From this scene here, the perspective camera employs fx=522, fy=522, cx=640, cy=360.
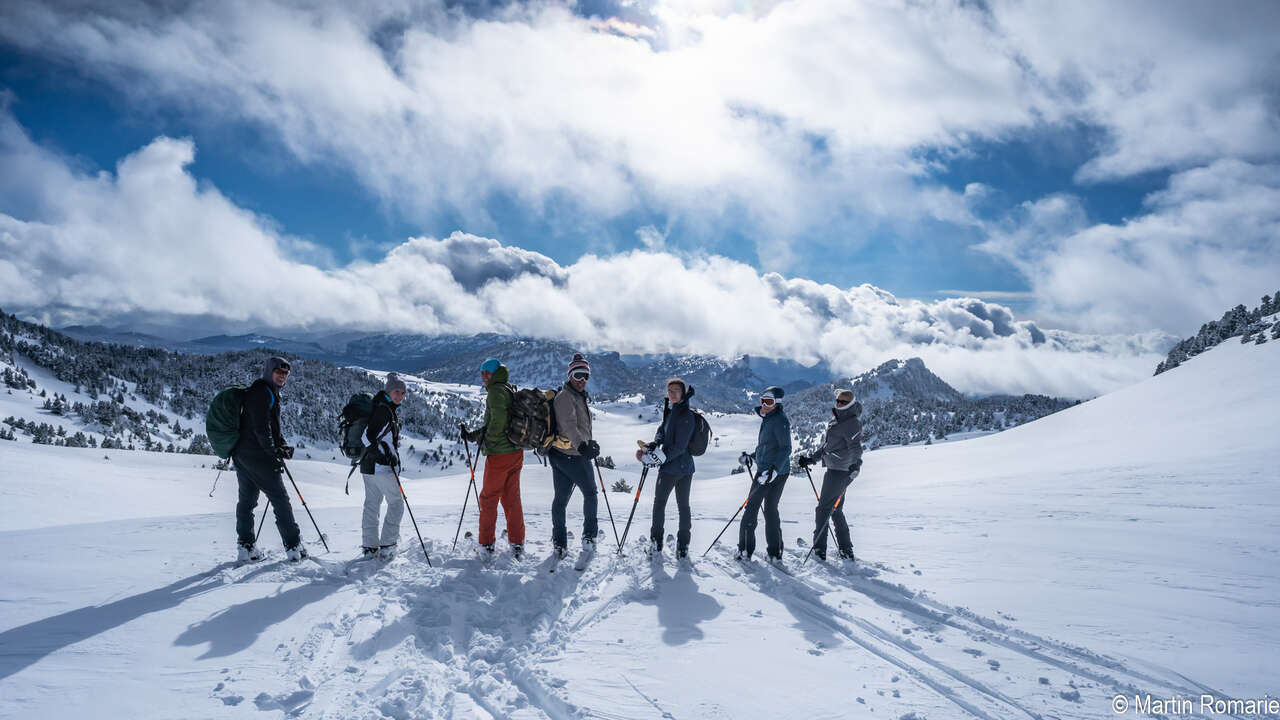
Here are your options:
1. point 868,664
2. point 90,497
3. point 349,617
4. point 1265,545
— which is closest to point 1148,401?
point 1265,545

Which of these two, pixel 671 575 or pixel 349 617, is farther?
pixel 671 575

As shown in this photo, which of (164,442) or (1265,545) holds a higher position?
(1265,545)

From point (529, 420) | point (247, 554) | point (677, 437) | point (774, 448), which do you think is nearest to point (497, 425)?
point (529, 420)

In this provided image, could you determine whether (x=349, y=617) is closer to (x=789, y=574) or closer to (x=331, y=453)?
(x=789, y=574)

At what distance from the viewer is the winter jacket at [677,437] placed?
809cm

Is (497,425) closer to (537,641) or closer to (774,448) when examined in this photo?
(537,641)

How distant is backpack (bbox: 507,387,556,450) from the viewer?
786 centimetres

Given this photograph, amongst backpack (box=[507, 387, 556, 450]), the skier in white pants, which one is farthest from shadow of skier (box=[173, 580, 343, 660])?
backpack (box=[507, 387, 556, 450])

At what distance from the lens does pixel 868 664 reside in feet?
16.4

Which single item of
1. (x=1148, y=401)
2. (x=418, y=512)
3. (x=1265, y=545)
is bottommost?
(x=418, y=512)

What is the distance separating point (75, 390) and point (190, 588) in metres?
149

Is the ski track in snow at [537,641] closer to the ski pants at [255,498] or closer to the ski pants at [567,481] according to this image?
the ski pants at [255,498]

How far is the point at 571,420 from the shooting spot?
8.02 m

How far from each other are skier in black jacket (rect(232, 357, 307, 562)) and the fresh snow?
1.41 feet
